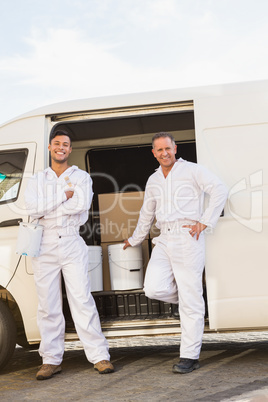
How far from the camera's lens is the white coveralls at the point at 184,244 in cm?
505

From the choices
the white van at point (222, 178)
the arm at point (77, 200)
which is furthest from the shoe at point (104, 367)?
the arm at point (77, 200)

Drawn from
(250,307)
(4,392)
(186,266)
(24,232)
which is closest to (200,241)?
(186,266)

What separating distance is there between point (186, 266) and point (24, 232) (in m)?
1.49

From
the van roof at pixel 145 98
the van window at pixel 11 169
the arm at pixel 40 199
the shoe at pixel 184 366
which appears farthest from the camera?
the van window at pixel 11 169

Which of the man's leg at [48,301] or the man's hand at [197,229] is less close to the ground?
the man's hand at [197,229]

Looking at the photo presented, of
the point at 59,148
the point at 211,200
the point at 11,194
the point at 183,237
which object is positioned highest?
the point at 59,148

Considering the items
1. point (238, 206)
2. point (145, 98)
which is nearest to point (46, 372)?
point (238, 206)

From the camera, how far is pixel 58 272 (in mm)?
5266

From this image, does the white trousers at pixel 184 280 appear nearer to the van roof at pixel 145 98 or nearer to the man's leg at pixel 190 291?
the man's leg at pixel 190 291

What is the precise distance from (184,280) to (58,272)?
1.18 m

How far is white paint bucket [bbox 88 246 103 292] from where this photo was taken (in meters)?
5.70

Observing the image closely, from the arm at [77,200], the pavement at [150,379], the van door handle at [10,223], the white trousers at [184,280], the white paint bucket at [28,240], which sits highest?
the arm at [77,200]

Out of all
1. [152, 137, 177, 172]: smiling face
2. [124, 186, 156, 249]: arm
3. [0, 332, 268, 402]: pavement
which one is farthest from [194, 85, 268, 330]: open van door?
[124, 186, 156, 249]: arm

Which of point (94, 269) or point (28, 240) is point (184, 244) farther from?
point (28, 240)
